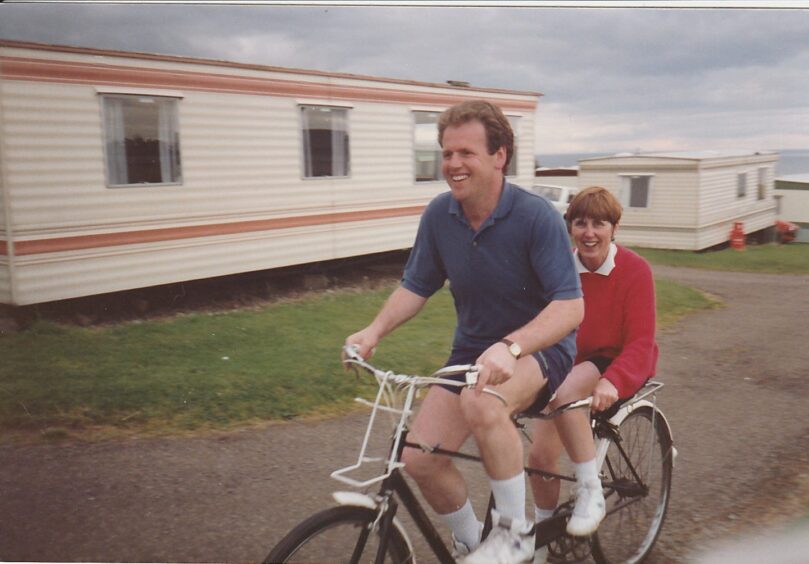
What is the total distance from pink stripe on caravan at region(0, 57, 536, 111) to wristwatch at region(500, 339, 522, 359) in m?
2.71

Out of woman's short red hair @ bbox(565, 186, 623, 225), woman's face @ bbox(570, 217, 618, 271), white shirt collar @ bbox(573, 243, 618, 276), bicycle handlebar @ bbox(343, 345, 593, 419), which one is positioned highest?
woman's short red hair @ bbox(565, 186, 623, 225)

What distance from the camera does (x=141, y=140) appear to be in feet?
23.3

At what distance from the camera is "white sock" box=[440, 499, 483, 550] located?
95.2 inches

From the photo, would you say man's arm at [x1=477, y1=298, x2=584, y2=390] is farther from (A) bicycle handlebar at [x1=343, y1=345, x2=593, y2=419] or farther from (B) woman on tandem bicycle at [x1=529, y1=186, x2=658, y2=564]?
(B) woman on tandem bicycle at [x1=529, y1=186, x2=658, y2=564]

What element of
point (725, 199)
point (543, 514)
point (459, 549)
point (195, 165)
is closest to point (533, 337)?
point (459, 549)

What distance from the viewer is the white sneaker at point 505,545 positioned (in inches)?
86.9

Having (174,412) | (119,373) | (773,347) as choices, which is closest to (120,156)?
(119,373)

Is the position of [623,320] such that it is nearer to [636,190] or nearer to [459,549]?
[459,549]

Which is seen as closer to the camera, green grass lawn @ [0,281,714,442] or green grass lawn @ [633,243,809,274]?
green grass lawn @ [0,281,714,442]

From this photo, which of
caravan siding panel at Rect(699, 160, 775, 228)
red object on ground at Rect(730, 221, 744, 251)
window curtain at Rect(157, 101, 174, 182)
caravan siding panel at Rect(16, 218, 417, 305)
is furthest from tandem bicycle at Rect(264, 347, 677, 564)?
red object on ground at Rect(730, 221, 744, 251)

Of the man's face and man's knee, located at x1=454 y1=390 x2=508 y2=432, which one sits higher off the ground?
the man's face

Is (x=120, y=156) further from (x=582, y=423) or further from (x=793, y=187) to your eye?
(x=793, y=187)

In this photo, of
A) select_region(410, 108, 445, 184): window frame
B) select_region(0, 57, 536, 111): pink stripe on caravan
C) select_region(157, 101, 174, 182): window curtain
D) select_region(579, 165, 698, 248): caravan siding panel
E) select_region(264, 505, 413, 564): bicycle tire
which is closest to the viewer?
select_region(264, 505, 413, 564): bicycle tire

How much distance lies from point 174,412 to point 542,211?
3.03 metres
